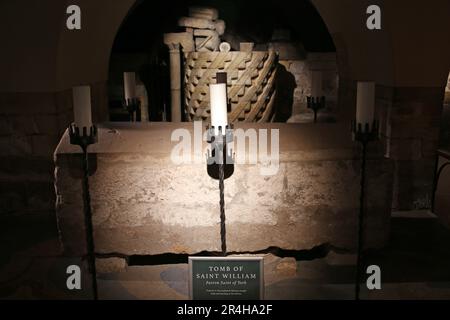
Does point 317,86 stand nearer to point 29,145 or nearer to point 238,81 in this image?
point 238,81

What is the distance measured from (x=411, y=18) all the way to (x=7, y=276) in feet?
11.8

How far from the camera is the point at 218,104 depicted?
2.31 m

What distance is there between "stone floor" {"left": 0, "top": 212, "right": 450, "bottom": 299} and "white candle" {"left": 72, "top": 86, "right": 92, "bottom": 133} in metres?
1.02

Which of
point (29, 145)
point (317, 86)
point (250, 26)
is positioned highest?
point (250, 26)

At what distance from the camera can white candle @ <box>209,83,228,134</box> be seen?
2.29 meters

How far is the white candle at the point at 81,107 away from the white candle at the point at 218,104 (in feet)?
2.16

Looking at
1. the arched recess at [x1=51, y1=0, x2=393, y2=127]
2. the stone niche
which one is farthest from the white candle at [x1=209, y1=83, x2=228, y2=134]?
the arched recess at [x1=51, y1=0, x2=393, y2=127]

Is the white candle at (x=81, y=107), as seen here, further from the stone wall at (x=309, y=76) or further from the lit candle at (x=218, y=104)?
the stone wall at (x=309, y=76)

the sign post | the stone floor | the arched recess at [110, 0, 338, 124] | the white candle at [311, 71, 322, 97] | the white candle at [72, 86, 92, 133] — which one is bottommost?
the stone floor

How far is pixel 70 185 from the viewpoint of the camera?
277 cm

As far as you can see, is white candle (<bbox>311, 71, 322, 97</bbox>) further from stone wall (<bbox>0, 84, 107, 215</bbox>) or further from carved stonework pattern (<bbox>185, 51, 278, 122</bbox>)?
stone wall (<bbox>0, 84, 107, 215</bbox>)

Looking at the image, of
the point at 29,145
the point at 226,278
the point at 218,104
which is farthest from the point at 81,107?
the point at 29,145

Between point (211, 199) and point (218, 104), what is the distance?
0.72 meters
